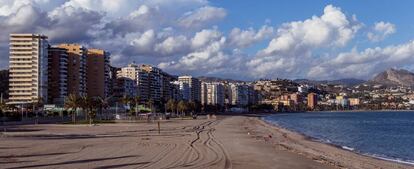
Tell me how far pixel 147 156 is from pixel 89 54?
15714 cm

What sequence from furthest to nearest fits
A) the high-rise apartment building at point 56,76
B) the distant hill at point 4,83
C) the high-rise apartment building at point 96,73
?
the high-rise apartment building at point 96,73
the distant hill at point 4,83
the high-rise apartment building at point 56,76

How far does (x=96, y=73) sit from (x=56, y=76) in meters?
20.9

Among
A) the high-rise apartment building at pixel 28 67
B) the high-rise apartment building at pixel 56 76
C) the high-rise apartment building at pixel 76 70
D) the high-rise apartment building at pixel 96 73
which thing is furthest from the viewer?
the high-rise apartment building at pixel 96 73

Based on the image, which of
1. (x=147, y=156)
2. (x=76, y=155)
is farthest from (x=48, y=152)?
(x=147, y=156)

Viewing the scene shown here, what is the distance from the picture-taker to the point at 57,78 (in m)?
158

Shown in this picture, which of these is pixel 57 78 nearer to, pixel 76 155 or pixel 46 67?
pixel 46 67

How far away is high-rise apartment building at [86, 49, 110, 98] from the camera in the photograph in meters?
176

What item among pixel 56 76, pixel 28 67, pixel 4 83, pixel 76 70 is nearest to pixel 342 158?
pixel 28 67

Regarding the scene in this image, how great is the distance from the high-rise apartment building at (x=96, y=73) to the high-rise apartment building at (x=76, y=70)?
5.67 metres

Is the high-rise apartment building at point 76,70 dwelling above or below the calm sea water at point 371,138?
above

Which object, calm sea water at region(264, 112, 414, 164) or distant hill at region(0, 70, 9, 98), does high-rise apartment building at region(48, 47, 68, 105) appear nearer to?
distant hill at region(0, 70, 9, 98)

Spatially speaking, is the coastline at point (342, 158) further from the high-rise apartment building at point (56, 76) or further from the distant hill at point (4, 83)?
→ the distant hill at point (4, 83)

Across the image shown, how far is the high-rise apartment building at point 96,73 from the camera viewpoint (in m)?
176

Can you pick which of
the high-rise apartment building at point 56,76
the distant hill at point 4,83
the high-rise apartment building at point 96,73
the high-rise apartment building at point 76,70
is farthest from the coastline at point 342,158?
the distant hill at point 4,83
